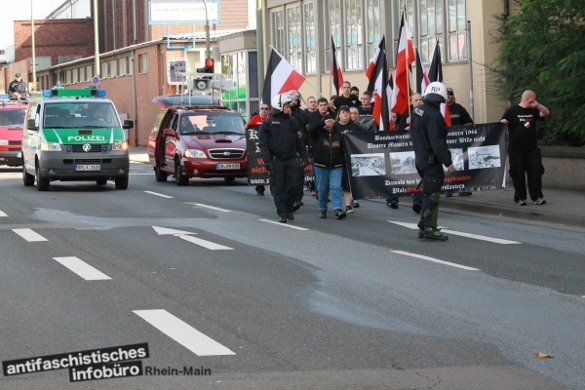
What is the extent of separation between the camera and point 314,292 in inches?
388

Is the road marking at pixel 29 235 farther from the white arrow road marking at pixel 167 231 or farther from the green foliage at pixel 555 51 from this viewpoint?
the green foliage at pixel 555 51

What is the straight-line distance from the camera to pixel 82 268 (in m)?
11.5

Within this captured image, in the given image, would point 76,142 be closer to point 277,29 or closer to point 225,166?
point 225,166

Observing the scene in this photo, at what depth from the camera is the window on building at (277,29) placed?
3932cm

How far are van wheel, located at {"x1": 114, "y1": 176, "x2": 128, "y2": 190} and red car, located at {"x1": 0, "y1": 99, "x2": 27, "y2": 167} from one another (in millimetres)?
10778

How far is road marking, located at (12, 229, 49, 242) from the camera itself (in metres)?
14.4

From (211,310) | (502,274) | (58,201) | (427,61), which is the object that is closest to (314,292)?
(211,310)

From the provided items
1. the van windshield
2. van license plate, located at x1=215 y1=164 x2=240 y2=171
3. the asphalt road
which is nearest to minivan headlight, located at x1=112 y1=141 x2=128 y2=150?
the van windshield

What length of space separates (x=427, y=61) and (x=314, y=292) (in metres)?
20.2

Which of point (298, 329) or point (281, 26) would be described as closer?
point (298, 329)

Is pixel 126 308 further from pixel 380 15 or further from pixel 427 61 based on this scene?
pixel 380 15

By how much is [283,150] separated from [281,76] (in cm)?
554

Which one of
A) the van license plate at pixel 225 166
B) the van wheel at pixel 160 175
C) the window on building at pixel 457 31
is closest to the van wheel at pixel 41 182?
the van license plate at pixel 225 166

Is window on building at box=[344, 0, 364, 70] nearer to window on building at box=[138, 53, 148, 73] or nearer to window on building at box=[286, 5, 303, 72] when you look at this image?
window on building at box=[286, 5, 303, 72]
